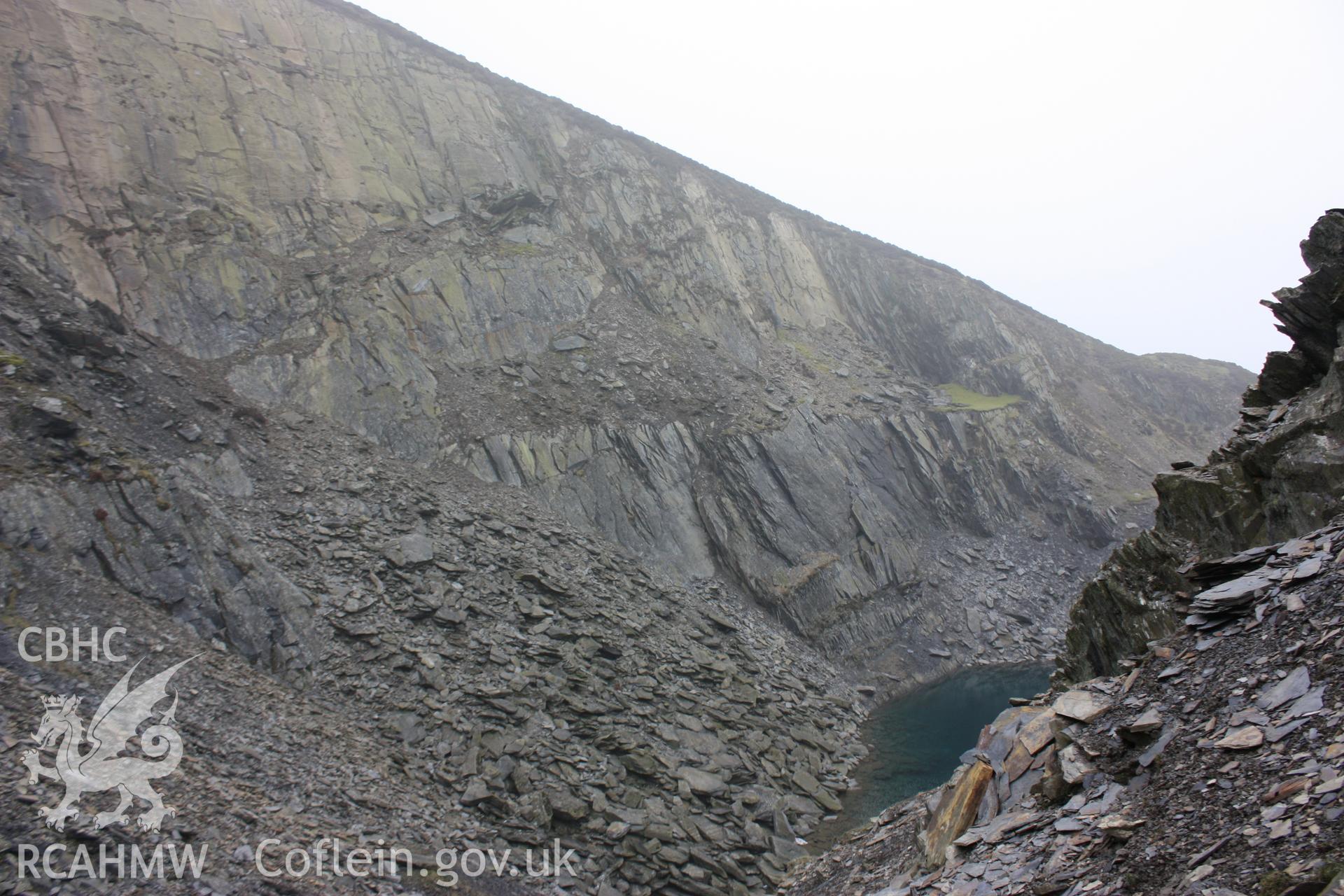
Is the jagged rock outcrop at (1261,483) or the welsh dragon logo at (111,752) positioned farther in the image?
the jagged rock outcrop at (1261,483)

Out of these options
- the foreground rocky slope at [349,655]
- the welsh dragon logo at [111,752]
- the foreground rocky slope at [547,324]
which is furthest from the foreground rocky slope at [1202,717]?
the foreground rocky slope at [547,324]

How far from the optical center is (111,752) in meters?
12.3

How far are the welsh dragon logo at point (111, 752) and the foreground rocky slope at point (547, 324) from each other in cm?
1740

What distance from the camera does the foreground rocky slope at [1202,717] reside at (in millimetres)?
6020

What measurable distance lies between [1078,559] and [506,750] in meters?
39.8

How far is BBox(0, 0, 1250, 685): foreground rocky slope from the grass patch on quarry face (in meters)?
0.34

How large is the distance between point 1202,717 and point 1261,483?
7055mm

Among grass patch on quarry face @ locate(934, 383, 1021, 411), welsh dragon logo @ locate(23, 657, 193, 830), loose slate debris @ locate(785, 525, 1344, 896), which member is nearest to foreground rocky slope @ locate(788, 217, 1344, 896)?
loose slate debris @ locate(785, 525, 1344, 896)

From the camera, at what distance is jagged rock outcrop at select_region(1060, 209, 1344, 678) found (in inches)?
447

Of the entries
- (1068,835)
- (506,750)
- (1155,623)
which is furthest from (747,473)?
(1068,835)

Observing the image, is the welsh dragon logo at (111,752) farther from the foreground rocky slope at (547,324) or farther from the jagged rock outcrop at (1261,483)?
the jagged rock outcrop at (1261,483)

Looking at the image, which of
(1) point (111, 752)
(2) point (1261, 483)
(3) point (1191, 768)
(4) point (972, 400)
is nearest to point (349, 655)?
(1) point (111, 752)

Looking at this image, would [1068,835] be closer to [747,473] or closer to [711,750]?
[711,750]

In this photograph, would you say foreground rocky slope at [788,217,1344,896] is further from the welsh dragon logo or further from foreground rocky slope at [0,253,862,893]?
the welsh dragon logo
